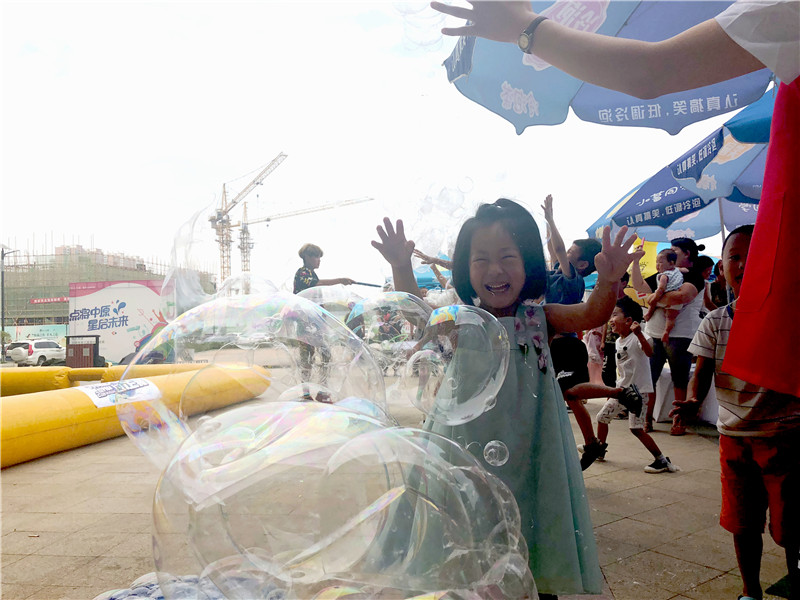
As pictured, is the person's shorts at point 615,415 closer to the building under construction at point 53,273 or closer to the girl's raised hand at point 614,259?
the girl's raised hand at point 614,259

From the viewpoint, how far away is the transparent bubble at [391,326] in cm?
224

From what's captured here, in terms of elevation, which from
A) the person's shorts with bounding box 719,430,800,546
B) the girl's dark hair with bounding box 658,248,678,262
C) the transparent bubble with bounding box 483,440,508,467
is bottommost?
the person's shorts with bounding box 719,430,800,546

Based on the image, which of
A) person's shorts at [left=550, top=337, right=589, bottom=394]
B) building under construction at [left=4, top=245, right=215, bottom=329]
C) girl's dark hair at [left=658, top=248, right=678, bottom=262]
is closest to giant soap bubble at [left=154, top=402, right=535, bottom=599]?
person's shorts at [left=550, top=337, right=589, bottom=394]

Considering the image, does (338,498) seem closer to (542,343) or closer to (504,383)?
(504,383)

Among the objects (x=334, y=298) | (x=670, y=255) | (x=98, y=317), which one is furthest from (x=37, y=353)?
(x=670, y=255)

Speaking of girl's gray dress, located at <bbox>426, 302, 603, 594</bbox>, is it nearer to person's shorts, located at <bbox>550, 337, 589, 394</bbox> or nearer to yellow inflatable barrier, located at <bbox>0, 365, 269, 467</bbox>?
person's shorts, located at <bbox>550, 337, 589, 394</bbox>

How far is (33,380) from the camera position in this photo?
27.6 feet

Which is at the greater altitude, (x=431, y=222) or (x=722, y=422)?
(x=431, y=222)

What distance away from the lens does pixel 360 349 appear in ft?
7.29

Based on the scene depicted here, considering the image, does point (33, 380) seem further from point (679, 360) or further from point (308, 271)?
point (679, 360)

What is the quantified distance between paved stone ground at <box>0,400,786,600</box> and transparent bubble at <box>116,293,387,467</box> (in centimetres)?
56

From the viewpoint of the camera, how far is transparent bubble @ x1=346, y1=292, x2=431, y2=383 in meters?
2.24

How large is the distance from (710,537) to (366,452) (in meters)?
2.78

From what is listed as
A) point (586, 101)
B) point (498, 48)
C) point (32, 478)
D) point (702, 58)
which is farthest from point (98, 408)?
point (702, 58)
